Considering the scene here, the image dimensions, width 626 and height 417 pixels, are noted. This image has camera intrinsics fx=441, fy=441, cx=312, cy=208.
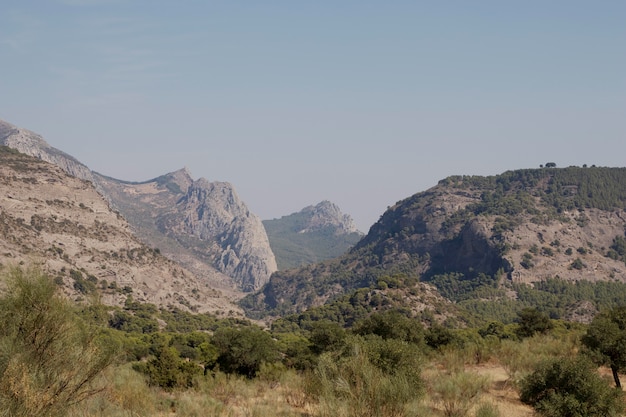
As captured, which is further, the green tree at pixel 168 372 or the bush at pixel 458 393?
the green tree at pixel 168 372

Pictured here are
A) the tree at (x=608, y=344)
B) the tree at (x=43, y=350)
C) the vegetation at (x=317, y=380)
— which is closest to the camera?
the tree at (x=43, y=350)

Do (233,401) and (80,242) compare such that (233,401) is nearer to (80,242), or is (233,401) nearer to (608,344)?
(608,344)

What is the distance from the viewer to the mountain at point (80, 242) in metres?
124

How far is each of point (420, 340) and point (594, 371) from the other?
21183 mm

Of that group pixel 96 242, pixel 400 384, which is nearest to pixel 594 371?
pixel 400 384

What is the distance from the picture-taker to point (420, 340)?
43.9 m

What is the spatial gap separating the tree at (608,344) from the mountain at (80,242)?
11150 centimetres

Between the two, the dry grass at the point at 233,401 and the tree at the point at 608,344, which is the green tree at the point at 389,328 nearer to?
the dry grass at the point at 233,401

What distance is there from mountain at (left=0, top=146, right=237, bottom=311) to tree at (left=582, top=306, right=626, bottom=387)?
366 feet

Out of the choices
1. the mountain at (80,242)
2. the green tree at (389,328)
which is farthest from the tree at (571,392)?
the mountain at (80,242)

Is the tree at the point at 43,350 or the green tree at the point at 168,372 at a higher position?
the tree at the point at 43,350

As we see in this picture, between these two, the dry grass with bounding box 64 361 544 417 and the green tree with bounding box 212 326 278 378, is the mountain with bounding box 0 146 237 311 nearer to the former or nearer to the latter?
the green tree with bounding box 212 326 278 378

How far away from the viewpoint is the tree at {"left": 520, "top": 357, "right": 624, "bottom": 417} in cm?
2105

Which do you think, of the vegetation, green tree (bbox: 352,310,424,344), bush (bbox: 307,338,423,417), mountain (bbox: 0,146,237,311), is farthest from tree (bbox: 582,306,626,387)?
mountain (bbox: 0,146,237,311)
